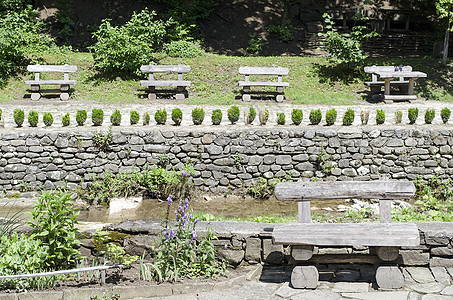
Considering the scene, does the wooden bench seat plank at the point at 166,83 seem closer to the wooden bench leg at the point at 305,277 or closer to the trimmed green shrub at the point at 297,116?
the trimmed green shrub at the point at 297,116

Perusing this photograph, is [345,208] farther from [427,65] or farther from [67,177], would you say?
[427,65]

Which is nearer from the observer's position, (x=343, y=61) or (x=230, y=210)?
(x=230, y=210)

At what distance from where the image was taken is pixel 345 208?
9125mm

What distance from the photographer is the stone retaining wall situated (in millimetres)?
10047

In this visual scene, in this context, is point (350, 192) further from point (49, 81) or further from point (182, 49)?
point (182, 49)

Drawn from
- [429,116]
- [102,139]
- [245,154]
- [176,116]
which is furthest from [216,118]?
[429,116]

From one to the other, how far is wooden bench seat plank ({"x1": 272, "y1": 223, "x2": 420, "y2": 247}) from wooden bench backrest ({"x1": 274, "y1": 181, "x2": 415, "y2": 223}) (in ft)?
0.54

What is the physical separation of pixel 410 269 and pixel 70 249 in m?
3.36

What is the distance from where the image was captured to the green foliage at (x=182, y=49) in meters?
16.8

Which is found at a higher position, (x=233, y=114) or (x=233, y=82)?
(x=233, y=82)

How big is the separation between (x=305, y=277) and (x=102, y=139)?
20.0 ft

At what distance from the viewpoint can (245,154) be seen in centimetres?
1017

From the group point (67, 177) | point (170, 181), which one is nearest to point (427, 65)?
point (170, 181)

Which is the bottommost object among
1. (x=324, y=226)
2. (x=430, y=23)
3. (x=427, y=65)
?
(x=324, y=226)
